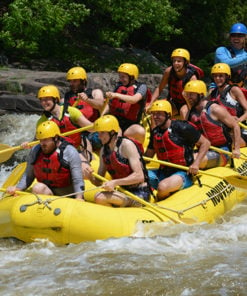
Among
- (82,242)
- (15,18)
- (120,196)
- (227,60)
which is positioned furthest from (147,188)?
(15,18)

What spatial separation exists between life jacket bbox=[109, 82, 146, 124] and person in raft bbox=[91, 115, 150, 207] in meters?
1.72

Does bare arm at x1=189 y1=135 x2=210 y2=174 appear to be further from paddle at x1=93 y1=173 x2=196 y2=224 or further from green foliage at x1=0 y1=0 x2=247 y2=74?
green foliage at x1=0 y1=0 x2=247 y2=74

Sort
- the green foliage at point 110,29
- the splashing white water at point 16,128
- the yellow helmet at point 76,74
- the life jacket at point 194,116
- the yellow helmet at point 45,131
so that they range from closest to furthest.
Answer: the yellow helmet at point 45,131 → the life jacket at point 194,116 → the yellow helmet at point 76,74 → the splashing white water at point 16,128 → the green foliage at point 110,29

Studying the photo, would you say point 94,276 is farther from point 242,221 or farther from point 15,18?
point 15,18

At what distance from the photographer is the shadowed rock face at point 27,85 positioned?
41.1 ft

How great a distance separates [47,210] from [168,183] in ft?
4.93

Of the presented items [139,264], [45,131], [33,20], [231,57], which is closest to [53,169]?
[45,131]

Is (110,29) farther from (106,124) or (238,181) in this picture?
(106,124)

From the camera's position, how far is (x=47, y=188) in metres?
6.36

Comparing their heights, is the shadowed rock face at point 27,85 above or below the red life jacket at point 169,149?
below

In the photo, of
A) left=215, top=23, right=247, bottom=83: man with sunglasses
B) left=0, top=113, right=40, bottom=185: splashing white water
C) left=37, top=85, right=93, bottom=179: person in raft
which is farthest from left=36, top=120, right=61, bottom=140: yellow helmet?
left=0, top=113, right=40, bottom=185: splashing white water

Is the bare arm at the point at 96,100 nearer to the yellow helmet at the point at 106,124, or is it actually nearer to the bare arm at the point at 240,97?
the yellow helmet at the point at 106,124

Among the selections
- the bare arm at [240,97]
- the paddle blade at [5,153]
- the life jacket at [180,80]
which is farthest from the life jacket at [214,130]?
the paddle blade at [5,153]

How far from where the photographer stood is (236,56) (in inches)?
358
